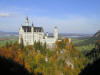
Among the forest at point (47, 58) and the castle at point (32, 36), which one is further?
the castle at point (32, 36)

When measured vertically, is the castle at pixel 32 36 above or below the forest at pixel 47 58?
above

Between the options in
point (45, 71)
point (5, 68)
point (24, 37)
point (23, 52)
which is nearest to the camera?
point (5, 68)

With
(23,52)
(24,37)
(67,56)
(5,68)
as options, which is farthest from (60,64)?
(5,68)

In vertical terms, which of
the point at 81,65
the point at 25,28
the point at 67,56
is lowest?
the point at 81,65

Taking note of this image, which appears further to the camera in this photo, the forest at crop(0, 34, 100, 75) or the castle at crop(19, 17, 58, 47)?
the castle at crop(19, 17, 58, 47)

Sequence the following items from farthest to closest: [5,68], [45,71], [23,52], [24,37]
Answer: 1. [24,37]
2. [23,52]
3. [45,71]
4. [5,68]

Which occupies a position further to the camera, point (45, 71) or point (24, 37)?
point (24, 37)

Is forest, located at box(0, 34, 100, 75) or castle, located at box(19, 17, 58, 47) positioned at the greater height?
castle, located at box(19, 17, 58, 47)

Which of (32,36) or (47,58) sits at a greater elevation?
(32,36)

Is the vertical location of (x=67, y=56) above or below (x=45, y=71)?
above

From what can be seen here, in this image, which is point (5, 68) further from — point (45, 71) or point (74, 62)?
point (74, 62)

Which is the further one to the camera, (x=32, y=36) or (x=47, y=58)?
(x=32, y=36)
